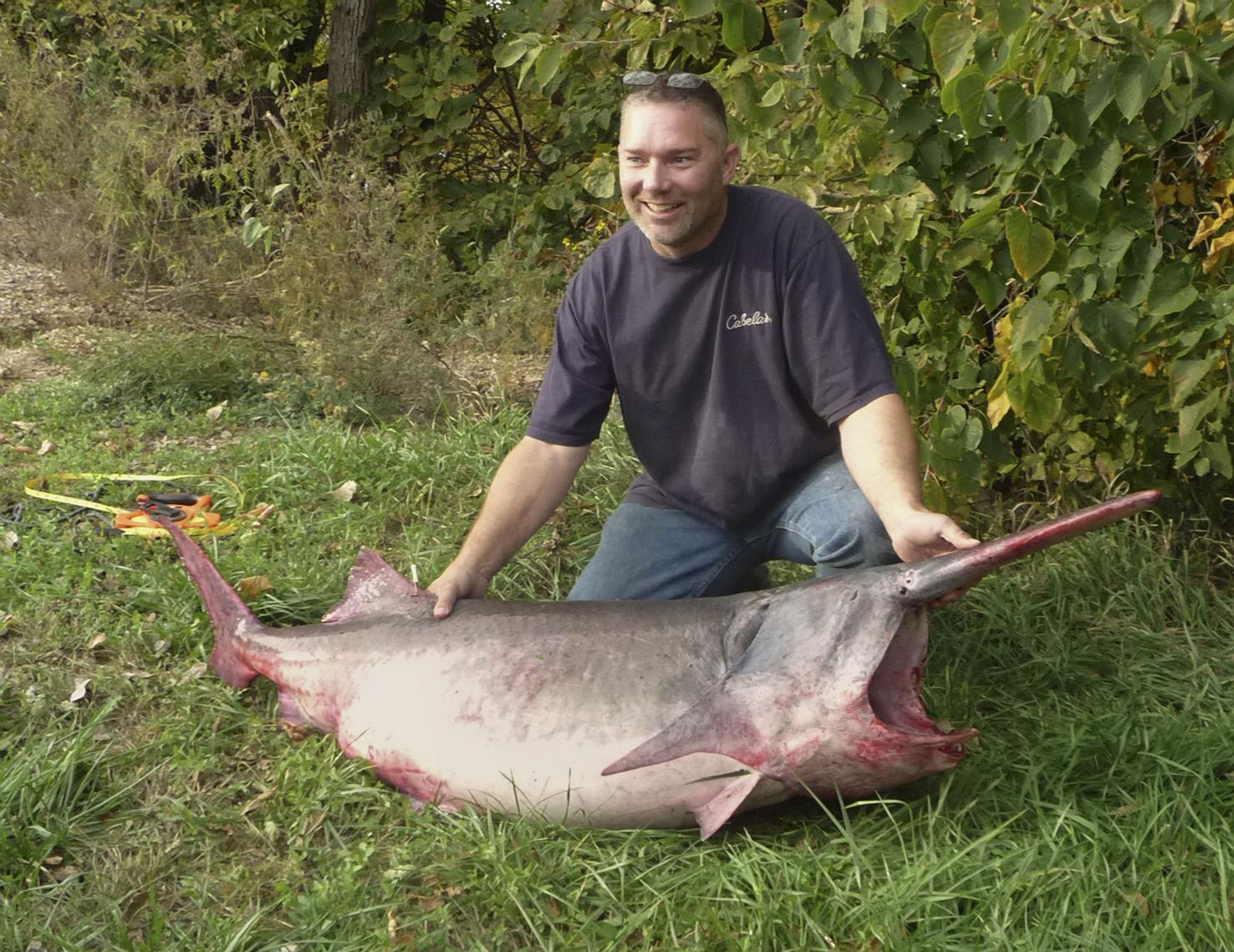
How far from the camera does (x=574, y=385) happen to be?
3.37 m

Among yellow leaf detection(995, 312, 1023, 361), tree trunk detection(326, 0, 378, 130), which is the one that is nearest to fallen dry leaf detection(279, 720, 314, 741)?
yellow leaf detection(995, 312, 1023, 361)

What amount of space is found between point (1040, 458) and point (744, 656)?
1.95 metres

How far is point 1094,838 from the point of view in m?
2.53

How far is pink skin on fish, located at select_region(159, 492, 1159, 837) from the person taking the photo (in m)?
2.41

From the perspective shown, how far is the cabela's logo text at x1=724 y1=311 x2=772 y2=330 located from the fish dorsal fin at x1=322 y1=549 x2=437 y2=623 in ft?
3.40

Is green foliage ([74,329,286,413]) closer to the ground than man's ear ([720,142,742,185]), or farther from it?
closer to the ground

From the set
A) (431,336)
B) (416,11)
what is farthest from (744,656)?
(416,11)

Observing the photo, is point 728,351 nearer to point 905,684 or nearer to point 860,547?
point 860,547

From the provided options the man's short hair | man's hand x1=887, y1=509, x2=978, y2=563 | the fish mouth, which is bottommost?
the fish mouth

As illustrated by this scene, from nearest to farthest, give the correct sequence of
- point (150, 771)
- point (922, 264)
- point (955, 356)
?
point (150, 771) < point (922, 264) < point (955, 356)

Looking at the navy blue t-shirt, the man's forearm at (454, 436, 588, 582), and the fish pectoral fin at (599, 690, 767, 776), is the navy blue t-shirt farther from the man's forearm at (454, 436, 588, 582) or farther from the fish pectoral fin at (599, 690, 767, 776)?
the fish pectoral fin at (599, 690, 767, 776)

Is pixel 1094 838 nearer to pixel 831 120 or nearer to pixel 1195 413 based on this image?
pixel 1195 413

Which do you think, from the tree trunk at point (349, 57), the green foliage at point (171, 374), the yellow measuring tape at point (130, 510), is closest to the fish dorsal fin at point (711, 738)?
the yellow measuring tape at point (130, 510)

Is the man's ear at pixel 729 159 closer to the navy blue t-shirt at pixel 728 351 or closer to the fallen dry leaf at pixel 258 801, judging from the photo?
the navy blue t-shirt at pixel 728 351
